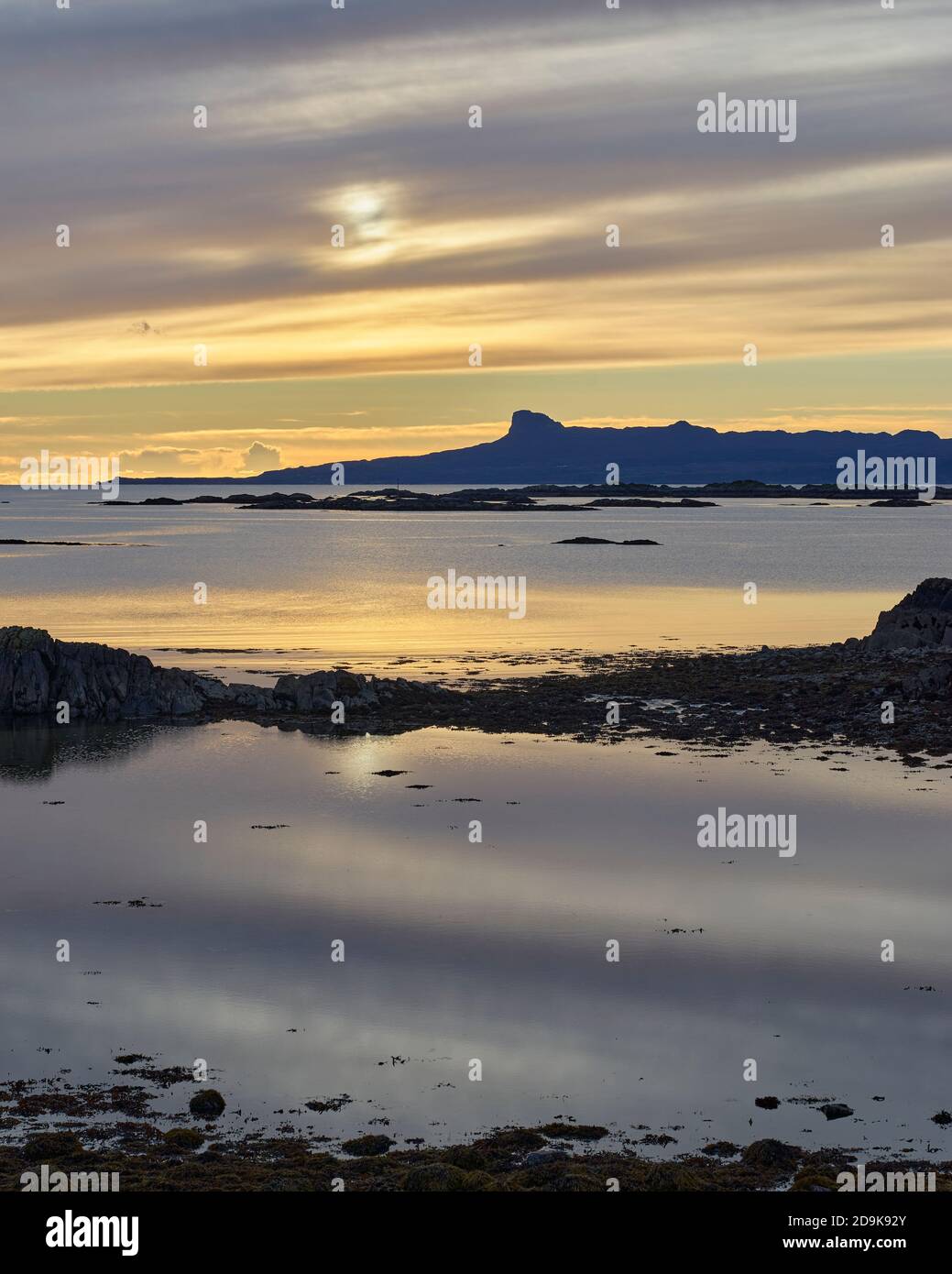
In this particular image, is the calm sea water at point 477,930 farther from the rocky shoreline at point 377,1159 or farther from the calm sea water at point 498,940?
the rocky shoreline at point 377,1159

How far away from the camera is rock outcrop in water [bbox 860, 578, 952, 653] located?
148ft

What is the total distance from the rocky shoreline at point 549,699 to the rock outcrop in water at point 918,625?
148 cm

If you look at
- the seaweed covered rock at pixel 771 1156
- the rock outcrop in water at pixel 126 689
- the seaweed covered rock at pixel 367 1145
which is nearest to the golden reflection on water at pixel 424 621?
the rock outcrop in water at pixel 126 689

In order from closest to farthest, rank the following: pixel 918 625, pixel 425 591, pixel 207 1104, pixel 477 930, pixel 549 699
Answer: pixel 207 1104, pixel 477 930, pixel 549 699, pixel 918 625, pixel 425 591

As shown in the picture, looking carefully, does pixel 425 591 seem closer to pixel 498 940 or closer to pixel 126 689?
pixel 126 689

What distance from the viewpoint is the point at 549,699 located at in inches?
1542

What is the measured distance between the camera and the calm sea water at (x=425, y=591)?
182 feet

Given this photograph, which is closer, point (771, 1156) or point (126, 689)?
point (771, 1156)

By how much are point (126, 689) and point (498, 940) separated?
22280 millimetres

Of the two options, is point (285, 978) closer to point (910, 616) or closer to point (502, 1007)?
point (502, 1007)

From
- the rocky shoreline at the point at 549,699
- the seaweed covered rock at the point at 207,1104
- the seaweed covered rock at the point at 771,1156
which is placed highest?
the rocky shoreline at the point at 549,699

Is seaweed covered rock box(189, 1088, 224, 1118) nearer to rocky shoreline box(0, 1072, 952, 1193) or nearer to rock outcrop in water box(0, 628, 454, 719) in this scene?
rocky shoreline box(0, 1072, 952, 1193)

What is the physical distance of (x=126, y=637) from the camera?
57000mm

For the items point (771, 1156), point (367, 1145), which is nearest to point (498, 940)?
point (367, 1145)
